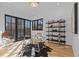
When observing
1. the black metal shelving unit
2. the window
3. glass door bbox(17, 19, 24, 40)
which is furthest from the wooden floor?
glass door bbox(17, 19, 24, 40)

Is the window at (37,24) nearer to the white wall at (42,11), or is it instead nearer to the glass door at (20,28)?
the white wall at (42,11)

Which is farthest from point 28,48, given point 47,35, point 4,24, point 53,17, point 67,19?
point 67,19

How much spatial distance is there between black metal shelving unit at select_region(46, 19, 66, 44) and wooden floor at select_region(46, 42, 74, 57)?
0.09 metres

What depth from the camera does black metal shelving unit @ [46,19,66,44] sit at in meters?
1.61

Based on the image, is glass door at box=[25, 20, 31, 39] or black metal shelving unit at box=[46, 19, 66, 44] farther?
black metal shelving unit at box=[46, 19, 66, 44]

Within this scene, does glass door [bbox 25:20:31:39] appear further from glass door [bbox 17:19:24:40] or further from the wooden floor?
the wooden floor

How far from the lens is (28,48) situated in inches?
60.9

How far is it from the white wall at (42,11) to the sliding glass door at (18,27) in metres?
0.06

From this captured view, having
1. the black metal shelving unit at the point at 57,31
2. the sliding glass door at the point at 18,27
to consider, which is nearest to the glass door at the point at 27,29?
the sliding glass door at the point at 18,27

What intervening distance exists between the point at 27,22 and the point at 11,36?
12.0 inches

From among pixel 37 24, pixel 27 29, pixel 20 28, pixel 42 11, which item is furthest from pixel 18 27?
pixel 42 11

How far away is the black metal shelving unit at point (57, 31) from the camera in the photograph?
63.5 inches

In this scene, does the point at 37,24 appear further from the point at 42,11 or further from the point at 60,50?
the point at 60,50

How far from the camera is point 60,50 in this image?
60.2 inches
